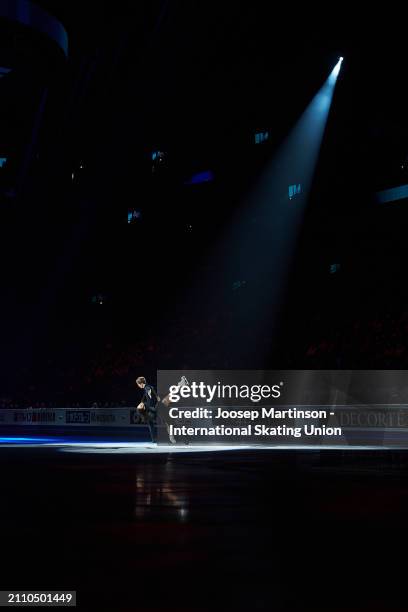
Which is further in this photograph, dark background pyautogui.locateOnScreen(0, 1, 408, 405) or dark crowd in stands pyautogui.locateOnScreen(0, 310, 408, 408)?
dark background pyautogui.locateOnScreen(0, 1, 408, 405)

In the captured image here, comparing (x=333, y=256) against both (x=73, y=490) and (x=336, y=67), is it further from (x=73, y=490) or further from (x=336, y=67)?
(x=73, y=490)

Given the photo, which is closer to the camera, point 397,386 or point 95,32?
point 397,386

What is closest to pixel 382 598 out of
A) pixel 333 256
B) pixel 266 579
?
pixel 266 579

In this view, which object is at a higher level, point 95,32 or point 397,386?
point 95,32

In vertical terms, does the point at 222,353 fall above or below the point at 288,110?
below

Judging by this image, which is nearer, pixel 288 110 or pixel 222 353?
pixel 222 353

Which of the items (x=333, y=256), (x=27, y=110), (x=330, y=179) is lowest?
(x=333, y=256)

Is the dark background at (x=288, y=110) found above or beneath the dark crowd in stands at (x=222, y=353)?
above

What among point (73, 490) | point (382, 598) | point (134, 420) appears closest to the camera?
point (382, 598)

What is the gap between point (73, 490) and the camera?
1384cm

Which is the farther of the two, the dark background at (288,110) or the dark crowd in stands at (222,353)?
the dark background at (288,110)

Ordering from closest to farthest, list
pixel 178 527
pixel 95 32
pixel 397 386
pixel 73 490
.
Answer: pixel 178 527 → pixel 73 490 → pixel 397 386 → pixel 95 32

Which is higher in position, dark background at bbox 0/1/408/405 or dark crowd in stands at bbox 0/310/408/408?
dark background at bbox 0/1/408/405

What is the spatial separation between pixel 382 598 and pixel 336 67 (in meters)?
39.9
